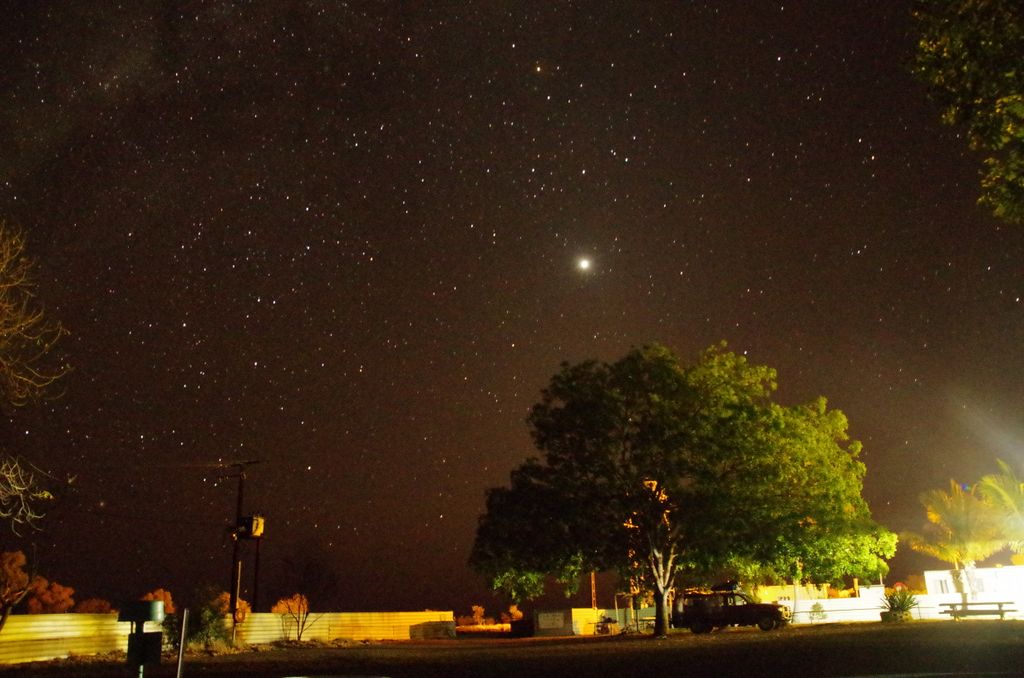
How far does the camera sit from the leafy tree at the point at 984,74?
32.1 ft

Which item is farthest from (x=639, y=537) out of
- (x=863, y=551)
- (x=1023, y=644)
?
(x=1023, y=644)

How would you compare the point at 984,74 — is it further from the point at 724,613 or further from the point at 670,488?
the point at 724,613

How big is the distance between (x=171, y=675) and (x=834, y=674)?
13782mm

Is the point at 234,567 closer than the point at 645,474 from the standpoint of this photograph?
No

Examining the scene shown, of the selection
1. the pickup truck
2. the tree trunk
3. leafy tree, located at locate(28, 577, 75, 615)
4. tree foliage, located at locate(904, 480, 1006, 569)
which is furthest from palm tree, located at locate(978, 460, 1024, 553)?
leafy tree, located at locate(28, 577, 75, 615)

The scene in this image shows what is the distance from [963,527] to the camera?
52.0 metres

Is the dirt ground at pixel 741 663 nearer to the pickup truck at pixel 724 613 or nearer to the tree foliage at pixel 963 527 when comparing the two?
the pickup truck at pixel 724 613

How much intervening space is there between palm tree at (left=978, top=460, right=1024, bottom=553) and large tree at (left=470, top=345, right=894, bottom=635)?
61.8 ft

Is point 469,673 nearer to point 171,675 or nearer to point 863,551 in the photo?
point 171,675

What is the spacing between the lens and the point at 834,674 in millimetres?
12594

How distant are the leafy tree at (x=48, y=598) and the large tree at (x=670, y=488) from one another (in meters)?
43.3

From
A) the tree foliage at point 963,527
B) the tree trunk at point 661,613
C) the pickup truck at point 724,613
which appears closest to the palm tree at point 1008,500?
the tree foliage at point 963,527

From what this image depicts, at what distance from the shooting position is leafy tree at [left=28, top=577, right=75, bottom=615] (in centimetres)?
6262

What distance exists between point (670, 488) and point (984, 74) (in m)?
22.5
